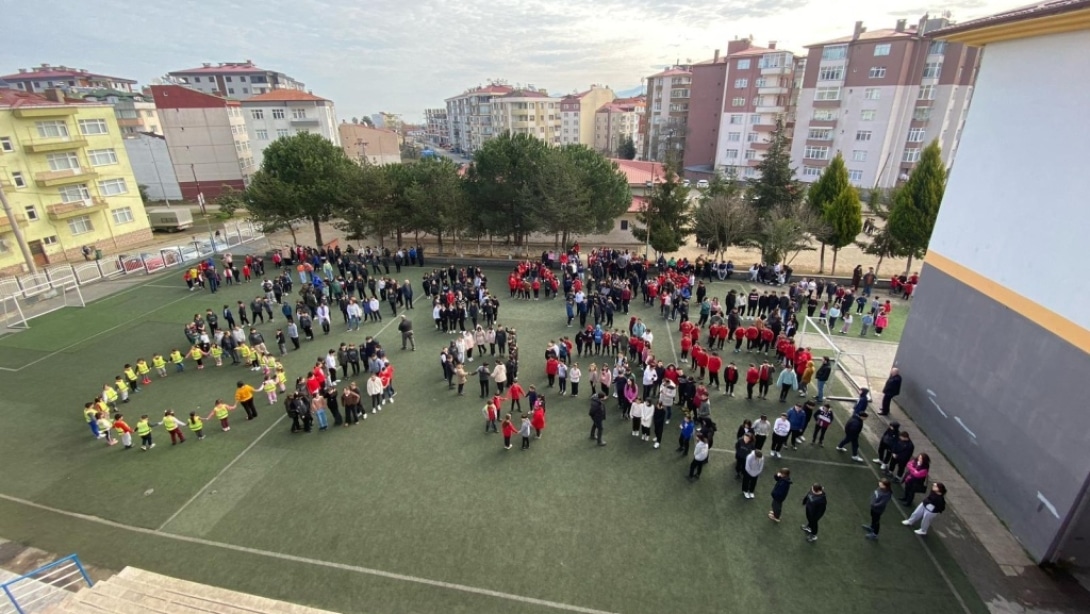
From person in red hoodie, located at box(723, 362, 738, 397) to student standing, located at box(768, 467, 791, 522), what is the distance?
399cm

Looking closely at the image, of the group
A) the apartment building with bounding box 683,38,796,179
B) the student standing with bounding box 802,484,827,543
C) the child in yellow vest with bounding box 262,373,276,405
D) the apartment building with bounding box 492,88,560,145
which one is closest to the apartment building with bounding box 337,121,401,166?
the apartment building with bounding box 492,88,560,145

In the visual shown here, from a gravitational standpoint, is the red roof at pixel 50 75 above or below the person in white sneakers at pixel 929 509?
above

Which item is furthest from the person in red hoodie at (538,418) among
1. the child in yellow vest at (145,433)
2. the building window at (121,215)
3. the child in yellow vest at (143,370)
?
the building window at (121,215)

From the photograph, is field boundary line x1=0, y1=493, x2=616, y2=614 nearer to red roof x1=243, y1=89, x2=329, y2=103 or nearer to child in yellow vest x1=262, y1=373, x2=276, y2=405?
child in yellow vest x1=262, y1=373, x2=276, y2=405

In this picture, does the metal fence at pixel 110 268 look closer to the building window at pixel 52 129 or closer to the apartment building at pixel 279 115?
the building window at pixel 52 129

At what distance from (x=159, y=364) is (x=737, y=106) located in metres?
59.8

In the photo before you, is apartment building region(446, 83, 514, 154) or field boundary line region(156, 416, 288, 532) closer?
field boundary line region(156, 416, 288, 532)

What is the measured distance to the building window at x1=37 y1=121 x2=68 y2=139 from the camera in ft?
91.8

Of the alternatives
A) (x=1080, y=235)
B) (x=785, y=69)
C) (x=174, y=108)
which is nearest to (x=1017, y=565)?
(x=1080, y=235)

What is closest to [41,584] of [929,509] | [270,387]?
[270,387]

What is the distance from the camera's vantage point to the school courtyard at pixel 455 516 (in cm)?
789

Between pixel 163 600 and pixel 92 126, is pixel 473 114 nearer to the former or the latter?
pixel 92 126

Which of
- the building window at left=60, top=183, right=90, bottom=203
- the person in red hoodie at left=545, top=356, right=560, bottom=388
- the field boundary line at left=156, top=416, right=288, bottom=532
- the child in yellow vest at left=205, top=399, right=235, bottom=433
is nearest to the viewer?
the field boundary line at left=156, top=416, right=288, bottom=532

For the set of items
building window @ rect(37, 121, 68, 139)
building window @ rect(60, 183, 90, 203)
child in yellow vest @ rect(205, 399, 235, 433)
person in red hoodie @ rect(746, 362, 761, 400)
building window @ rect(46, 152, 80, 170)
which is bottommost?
child in yellow vest @ rect(205, 399, 235, 433)
